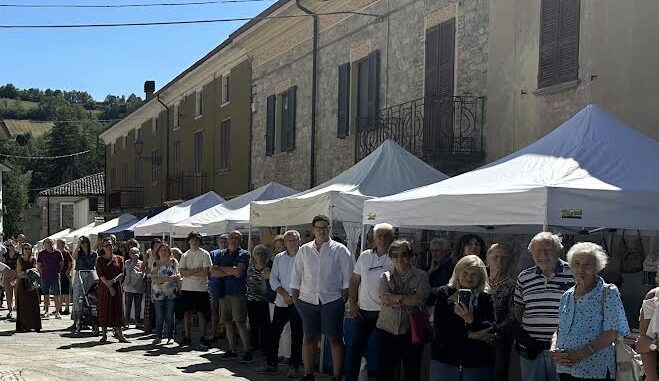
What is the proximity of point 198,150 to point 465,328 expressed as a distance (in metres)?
24.5

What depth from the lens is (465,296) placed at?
19.5 ft

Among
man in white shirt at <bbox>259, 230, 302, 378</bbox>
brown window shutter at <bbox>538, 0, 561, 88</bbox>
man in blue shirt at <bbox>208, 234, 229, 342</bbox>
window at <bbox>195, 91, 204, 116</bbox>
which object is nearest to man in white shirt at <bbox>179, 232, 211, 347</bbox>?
man in blue shirt at <bbox>208, 234, 229, 342</bbox>

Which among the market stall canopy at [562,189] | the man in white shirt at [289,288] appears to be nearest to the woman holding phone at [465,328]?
the market stall canopy at [562,189]

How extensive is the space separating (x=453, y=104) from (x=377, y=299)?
5.96 m

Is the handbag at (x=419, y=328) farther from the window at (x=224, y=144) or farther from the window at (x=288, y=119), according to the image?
the window at (x=224, y=144)

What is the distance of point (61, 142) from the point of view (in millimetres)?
85812

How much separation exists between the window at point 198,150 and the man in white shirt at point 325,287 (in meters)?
20.9

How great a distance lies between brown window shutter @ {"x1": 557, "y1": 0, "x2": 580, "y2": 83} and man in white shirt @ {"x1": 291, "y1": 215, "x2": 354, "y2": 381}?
427 centimetres

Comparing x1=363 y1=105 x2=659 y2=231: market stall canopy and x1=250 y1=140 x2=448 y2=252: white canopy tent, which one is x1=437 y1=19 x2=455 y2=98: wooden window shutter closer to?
x1=250 y1=140 x2=448 y2=252: white canopy tent

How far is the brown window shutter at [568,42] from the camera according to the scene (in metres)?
11.0

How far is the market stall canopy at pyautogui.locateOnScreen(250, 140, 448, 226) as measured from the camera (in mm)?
10305

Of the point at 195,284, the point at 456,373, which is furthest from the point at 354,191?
the point at 456,373

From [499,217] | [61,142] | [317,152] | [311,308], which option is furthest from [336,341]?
[61,142]

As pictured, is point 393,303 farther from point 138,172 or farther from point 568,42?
point 138,172
